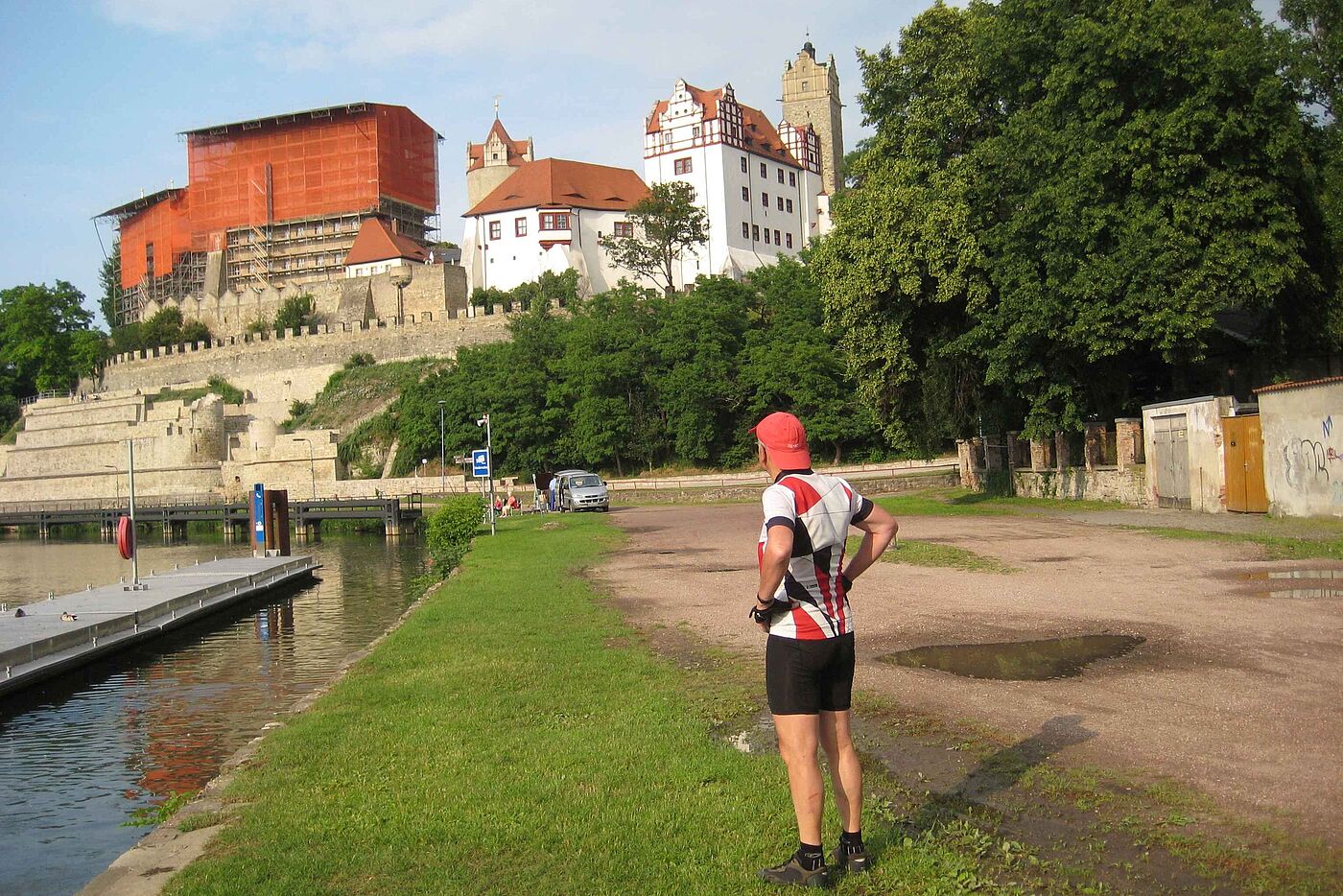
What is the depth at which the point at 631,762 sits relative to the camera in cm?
650

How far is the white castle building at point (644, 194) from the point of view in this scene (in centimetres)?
8419

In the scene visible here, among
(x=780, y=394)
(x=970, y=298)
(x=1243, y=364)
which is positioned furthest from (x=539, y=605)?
(x=780, y=394)

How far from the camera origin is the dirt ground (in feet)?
19.5

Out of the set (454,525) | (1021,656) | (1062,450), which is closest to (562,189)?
(454,525)

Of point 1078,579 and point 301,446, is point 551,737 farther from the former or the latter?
point 301,446

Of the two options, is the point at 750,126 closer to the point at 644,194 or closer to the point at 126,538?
the point at 644,194

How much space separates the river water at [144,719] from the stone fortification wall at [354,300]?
6735 centimetres

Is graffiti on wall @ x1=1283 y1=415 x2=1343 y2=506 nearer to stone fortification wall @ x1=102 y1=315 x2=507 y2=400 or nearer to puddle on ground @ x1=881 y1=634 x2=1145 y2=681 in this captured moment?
puddle on ground @ x1=881 y1=634 x2=1145 y2=681

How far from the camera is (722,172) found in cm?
8375

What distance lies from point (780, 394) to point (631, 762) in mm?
49862

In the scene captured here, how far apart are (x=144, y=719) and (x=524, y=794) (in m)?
8.32

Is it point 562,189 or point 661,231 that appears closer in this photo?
point 661,231

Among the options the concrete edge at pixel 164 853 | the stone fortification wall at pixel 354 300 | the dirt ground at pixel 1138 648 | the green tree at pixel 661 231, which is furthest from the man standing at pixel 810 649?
the stone fortification wall at pixel 354 300

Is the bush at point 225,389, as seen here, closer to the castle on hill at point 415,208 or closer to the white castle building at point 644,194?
the castle on hill at point 415,208
